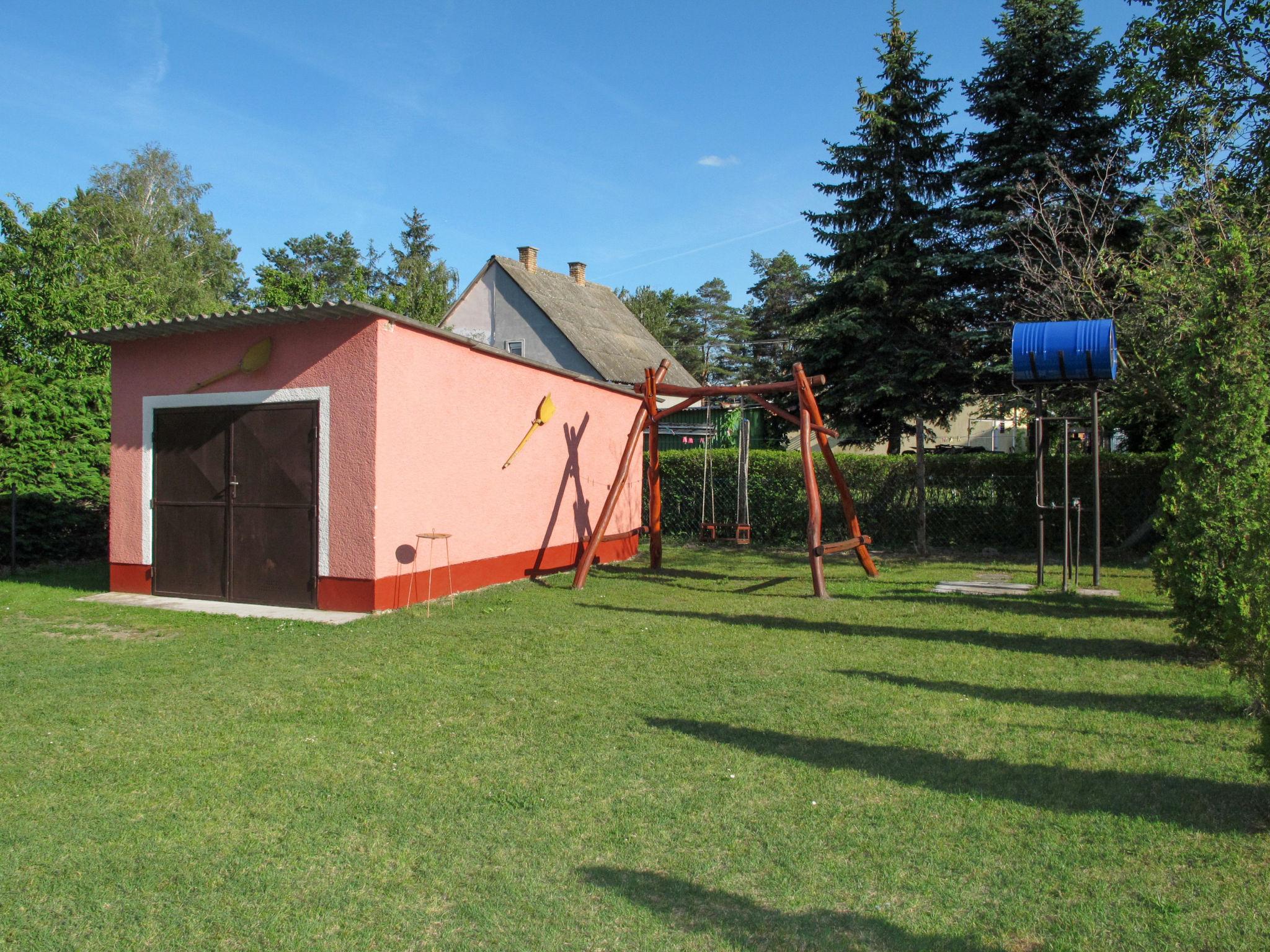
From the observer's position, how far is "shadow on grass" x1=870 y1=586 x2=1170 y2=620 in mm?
8570

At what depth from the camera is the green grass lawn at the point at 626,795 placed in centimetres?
291

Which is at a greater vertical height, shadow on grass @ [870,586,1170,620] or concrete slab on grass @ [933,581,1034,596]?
concrete slab on grass @ [933,581,1034,596]

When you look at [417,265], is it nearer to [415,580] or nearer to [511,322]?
[511,322]

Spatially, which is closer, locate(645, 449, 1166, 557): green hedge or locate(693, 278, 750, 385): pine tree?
locate(645, 449, 1166, 557): green hedge

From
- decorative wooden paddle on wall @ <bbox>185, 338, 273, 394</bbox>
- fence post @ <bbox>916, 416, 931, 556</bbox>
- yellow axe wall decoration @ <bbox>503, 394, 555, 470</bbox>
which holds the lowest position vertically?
fence post @ <bbox>916, 416, 931, 556</bbox>

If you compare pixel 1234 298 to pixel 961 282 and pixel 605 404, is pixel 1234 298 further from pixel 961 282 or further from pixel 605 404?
pixel 961 282

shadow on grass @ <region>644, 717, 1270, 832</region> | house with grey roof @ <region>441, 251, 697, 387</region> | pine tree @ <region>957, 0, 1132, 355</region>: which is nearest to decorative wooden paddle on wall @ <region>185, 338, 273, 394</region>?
shadow on grass @ <region>644, 717, 1270, 832</region>

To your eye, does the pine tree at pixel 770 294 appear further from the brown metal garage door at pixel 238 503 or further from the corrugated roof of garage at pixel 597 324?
the brown metal garage door at pixel 238 503

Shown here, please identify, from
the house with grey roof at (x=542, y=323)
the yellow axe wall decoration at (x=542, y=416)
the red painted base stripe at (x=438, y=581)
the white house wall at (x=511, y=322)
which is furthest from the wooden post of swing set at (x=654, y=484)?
the white house wall at (x=511, y=322)

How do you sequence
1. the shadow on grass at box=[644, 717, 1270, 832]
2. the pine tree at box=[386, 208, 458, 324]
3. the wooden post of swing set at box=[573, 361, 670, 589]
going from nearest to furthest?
the shadow on grass at box=[644, 717, 1270, 832]
the wooden post of swing set at box=[573, 361, 670, 589]
the pine tree at box=[386, 208, 458, 324]

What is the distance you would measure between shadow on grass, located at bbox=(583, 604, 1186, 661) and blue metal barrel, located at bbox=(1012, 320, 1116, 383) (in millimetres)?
3498

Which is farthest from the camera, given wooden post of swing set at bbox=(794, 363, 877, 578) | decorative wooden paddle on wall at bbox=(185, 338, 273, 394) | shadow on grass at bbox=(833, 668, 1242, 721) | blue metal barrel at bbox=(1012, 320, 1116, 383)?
wooden post of swing set at bbox=(794, 363, 877, 578)

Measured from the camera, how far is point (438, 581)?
9500 millimetres

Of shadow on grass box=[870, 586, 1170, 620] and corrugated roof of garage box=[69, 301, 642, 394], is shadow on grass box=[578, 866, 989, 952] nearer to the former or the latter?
corrugated roof of garage box=[69, 301, 642, 394]
